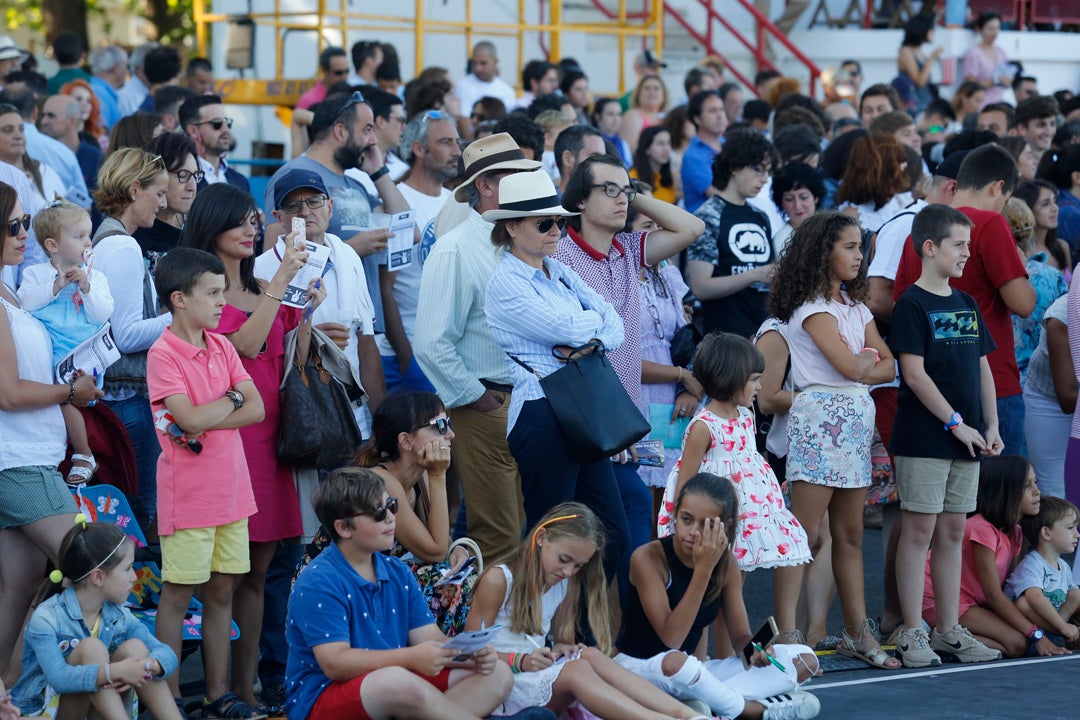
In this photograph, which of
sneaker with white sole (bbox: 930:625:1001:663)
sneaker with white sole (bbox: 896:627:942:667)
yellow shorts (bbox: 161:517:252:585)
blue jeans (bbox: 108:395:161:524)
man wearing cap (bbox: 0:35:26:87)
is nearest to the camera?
yellow shorts (bbox: 161:517:252:585)

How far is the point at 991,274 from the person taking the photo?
6.54 meters

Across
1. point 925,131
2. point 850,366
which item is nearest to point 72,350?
point 850,366

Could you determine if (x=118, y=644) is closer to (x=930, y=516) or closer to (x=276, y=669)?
(x=276, y=669)

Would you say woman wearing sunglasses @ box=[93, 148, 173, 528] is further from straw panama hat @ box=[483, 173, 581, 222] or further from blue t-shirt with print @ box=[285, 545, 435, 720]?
straw panama hat @ box=[483, 173, 581, 222]

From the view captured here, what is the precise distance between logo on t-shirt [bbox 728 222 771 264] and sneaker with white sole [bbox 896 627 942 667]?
197cm

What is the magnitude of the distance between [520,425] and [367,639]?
1.06 metres

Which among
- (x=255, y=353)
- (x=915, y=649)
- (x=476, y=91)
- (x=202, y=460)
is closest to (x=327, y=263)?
(x=255, y=353)

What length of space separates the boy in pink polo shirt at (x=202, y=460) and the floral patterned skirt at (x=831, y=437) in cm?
225

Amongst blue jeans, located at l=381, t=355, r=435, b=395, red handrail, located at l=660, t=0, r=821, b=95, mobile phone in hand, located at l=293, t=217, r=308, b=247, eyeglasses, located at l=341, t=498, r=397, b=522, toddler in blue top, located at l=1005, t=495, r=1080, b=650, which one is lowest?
toddler in blue top, located at l=1005, t=495, r=1080, b=650

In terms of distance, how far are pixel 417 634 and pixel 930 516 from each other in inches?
94.8

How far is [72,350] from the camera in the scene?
5047 millimetres

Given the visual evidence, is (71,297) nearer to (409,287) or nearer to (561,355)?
(561,355)

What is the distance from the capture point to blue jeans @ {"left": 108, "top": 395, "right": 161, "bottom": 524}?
562cm

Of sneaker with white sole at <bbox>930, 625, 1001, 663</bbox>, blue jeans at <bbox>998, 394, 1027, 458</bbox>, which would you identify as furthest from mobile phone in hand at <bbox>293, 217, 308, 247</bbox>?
blue jeans at <bbox>998, 394, 1027, 458</bbox>
